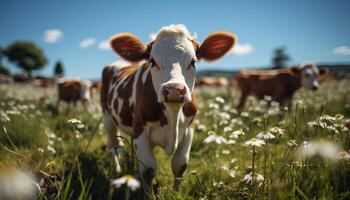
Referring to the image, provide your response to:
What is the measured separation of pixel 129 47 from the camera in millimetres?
3297

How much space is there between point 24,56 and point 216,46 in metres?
86.5

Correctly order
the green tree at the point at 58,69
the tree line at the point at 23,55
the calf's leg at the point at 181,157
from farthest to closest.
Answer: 1. the green tree at the point at 58,69
2. the tree line at the point at 23,55
3. the calf's leg at the point at 181,157

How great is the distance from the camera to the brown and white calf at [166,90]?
266 centimetres

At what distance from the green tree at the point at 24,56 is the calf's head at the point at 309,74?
77.4 metres

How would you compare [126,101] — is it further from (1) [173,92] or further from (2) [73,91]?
(2) [73,91]

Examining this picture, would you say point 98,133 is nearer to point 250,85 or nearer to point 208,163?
point 208,163

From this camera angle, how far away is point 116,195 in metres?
3.30

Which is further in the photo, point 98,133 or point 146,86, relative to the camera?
point 98,133

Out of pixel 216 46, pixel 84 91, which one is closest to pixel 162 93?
pixel 216 46

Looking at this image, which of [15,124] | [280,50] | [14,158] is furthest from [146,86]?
[280,50]

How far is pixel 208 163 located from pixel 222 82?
30.4m

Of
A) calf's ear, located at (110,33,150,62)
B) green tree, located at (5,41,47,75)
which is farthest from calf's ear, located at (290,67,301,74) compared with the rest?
green tree, located at (5,41,47,75)

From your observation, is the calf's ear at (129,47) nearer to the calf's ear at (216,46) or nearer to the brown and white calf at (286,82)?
the calf's ear at (216,46)

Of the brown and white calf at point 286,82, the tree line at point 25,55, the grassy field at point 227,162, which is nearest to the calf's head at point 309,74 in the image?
the brown and white calf at point 286,82
